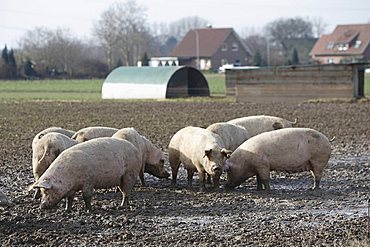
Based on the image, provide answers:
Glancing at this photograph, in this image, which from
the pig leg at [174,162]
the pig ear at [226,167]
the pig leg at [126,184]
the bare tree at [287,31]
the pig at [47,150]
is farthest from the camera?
the bare tree at [287,31]

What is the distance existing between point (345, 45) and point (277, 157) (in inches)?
3653

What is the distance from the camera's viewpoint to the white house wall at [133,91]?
3969cm

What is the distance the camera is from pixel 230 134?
13883 millimetres

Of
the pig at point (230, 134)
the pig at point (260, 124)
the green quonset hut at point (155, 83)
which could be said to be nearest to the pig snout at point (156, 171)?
the pig at point (230, 134)

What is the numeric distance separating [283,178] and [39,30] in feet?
300

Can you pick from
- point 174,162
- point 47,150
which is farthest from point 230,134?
point 47,150

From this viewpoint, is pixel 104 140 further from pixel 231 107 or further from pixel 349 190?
pixel 231 107

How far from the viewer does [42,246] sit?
8477 mm

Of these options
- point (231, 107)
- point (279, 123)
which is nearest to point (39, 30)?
point (231, 107)

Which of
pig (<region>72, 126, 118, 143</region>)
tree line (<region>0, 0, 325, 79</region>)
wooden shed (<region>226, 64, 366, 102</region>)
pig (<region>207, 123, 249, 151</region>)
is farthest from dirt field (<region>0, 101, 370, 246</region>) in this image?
tree line (<region>0, 0, 325, 79</region>)

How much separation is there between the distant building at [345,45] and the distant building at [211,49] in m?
11.1

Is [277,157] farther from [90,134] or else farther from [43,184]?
[43,184]

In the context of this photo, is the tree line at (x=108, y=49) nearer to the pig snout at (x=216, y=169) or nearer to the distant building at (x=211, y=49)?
the distant building at (x=211, y=49)

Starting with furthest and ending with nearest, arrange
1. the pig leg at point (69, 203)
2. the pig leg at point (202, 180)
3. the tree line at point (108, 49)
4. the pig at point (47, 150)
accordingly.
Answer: the tree line at point (108, 49)
the pig leg at point (202, 180)
the pig at point (47, 150)
the pig leg at point (69, 203)
